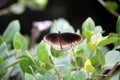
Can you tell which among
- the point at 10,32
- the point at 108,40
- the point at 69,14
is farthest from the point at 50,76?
the point at 69,14

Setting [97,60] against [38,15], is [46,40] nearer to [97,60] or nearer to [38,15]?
[97,60]

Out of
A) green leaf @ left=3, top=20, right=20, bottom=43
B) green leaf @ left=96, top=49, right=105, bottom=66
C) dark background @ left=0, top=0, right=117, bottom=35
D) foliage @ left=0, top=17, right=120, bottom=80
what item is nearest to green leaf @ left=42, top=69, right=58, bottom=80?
foliage @ left=0, top=17, right=120, bottom=80

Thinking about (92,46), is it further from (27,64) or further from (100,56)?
(27,64)

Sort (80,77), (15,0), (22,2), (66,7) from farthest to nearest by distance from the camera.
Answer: (66,7) → (15,0) → (22,2) → (80,77)

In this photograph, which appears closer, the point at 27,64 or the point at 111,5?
the point at 27,64

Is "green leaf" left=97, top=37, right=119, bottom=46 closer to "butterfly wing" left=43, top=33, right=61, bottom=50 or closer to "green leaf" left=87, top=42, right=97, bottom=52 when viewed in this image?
"green leaf" left=87, top=42, right=97, bottom=52

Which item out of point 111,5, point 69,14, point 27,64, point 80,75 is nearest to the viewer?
point 80,75

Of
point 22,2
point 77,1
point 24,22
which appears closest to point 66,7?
point 77,1
